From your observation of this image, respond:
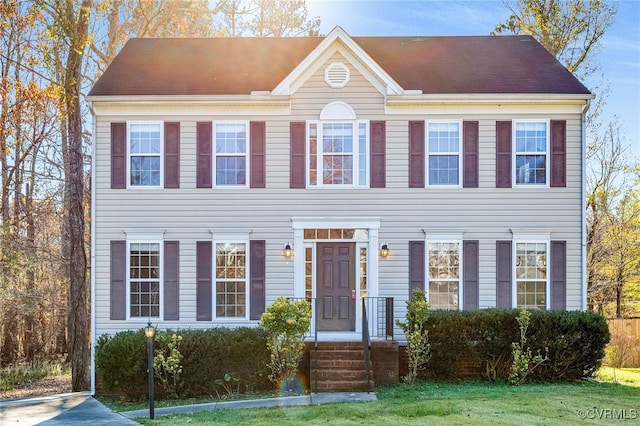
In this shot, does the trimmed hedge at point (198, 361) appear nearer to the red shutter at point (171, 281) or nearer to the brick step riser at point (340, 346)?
the brick step riser at point (340, 346)

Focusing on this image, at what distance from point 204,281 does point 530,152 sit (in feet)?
24.8

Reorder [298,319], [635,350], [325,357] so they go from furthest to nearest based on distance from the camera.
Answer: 1. [635,350]
2. [325,357]
3. [298,319]

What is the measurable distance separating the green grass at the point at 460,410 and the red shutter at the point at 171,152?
5.52 meters

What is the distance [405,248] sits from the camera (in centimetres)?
1374

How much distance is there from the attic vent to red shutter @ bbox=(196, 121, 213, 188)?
277 centimetres

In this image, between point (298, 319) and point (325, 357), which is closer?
point (298, 319)

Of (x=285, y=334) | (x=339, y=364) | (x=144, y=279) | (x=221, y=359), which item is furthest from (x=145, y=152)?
(x=339, y=364)

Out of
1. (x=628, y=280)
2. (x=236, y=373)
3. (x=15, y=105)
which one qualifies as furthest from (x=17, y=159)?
(x=628, y=280)

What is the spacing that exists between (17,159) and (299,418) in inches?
615

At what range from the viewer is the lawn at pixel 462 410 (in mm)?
8984

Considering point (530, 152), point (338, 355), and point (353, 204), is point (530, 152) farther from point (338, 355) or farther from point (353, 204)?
point (338, 355)

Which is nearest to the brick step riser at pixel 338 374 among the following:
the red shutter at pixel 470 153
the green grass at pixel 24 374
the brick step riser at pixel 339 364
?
the brick step riser at pixel 339 364

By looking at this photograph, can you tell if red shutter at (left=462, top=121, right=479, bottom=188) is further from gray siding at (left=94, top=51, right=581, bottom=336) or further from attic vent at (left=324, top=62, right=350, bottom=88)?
attic vent at (left=324, top=62, right=350, bottom=88)

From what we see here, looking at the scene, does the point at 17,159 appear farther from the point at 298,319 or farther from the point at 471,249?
the point at 471,249
